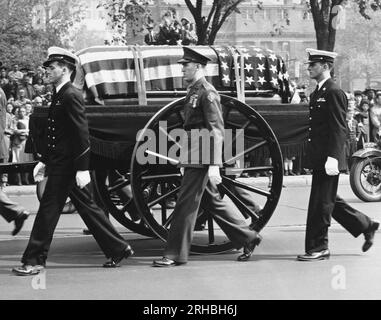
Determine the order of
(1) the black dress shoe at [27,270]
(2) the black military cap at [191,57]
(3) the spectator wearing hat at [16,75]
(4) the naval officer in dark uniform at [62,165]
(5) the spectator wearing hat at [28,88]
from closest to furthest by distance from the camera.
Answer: (1) the black dress shoe at [27,270] → (4) the naval officer in dark uniform at [62,165] → (2) the black military cap at [191,57] → (5) the spectator wearing hat at [28,88] → (3) the spectator wearing hat at [16,75]

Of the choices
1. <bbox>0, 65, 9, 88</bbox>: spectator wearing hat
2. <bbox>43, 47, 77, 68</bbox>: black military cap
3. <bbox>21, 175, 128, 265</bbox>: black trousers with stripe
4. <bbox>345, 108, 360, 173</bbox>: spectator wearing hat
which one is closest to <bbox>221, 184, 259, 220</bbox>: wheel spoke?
<bbox>21, 175, 128, 265</bbox>: black trousers with stripe

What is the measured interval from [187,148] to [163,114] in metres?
0.45

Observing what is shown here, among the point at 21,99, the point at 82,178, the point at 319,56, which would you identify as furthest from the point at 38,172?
the point at 21,99

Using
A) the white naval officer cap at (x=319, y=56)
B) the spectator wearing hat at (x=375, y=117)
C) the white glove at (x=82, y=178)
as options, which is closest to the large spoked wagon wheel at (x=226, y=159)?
the white glove at (x=82, y=178)

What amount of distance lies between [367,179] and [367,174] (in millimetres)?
166

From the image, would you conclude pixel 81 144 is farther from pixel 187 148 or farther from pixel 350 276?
pixel 350 276

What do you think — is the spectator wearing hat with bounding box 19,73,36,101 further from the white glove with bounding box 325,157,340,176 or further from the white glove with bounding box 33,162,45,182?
the white glove with bounding box 325,157,340,176

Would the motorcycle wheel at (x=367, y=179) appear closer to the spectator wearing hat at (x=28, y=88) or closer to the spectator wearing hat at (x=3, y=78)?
the spectator wearing hat at (x=28, y=88)

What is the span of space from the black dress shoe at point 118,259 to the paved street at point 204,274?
8cm

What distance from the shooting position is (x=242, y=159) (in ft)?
28.3

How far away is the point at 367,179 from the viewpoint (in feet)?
43.8

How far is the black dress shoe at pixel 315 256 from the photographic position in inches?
320

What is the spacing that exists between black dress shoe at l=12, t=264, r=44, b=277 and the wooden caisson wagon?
3.35 ft

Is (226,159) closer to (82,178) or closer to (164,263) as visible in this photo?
(164,263)
